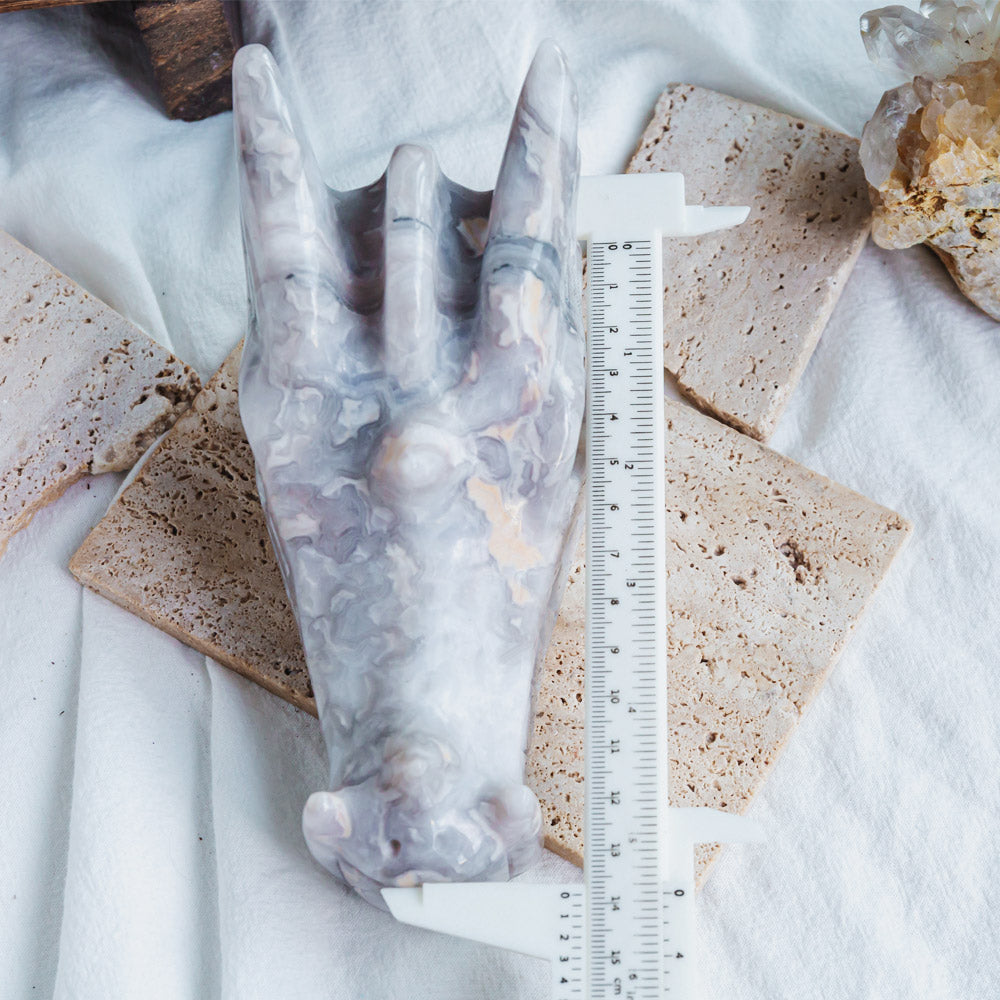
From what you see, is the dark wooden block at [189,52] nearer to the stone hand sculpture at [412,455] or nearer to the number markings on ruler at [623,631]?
the stone hand sculpture at [412,455]

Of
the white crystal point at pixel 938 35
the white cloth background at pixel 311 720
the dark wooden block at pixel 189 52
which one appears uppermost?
the white crystal point at pixel 938 35

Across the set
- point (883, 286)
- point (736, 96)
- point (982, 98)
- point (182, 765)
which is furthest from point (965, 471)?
point (182, 765)

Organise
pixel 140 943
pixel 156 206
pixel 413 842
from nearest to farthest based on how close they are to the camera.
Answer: pixel 413 842 → pixel 140 943 → pixel 156 206

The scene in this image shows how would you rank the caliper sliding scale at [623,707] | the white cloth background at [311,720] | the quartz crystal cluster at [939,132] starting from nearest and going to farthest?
the caliper sliding scale at [623,707]
the white cloth background at [311,720]
the quartz crystal cluster at [939,132]

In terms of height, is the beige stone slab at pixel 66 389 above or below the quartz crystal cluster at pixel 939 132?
below

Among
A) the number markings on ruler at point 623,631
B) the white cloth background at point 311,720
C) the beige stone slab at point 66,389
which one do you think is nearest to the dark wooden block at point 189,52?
the white cloth background at point 311,720

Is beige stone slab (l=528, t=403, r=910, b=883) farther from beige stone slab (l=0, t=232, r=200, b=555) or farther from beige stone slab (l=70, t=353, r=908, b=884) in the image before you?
beige stone slab (l=0, t=232, r=200, b=555)

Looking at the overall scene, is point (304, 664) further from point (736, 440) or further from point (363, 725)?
point (736, 440)
